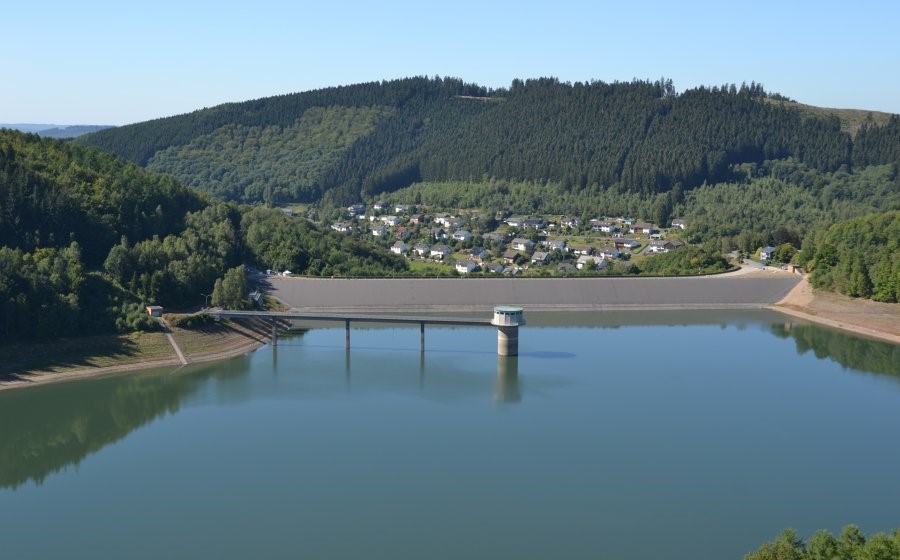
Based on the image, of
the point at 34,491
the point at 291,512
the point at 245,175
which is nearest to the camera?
the point at 291,512

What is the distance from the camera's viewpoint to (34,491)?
22359 mm

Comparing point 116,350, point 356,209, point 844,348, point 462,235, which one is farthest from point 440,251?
point 116,350

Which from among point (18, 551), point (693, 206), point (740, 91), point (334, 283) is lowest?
point (18, 551)

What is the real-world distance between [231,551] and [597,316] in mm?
30000

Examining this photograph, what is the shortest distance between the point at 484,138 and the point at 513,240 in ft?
117

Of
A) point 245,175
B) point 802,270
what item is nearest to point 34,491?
point 802,270

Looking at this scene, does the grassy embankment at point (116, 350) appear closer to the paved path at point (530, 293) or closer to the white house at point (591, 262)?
the paved path at point (530, 293)

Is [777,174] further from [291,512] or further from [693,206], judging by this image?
[291,512]

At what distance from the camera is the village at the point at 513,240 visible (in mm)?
57875

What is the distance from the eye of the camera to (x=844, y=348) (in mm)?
40312

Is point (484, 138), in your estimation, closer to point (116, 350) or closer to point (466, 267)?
point (466, 267)

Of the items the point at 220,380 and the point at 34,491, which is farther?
the point at 220,380

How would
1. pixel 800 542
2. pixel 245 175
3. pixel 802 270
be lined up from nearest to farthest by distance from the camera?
1. pixel 800 542
2. pixel 802 270
3. pixel 245 175

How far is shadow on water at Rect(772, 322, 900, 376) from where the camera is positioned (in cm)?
3716
